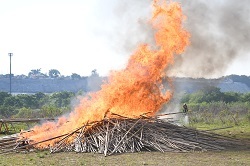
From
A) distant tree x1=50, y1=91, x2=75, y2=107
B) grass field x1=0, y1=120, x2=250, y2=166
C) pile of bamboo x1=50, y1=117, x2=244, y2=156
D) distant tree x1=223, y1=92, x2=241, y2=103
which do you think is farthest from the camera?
distant tree x1=50, y1=91, x2=75, y2=107

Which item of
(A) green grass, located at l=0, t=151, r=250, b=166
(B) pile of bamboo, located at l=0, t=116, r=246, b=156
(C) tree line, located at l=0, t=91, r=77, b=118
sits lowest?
(A) green grass, located at l=0, t=151, r=250, b=166

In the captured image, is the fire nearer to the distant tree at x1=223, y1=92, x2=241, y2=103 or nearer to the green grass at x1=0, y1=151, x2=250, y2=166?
the green grass at x1=0, y1=151, x2=250, y2=166

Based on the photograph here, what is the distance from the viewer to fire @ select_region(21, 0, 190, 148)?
74.4 feet

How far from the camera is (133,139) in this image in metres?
20.3

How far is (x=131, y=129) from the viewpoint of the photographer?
68.5 ft

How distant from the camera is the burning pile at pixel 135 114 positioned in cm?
2016

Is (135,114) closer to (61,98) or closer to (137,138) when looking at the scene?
(137,138)

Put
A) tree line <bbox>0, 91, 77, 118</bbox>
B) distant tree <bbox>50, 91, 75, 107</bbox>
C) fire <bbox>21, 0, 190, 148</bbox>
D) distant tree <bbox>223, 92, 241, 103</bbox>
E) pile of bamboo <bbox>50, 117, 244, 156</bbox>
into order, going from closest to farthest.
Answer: pile of bamboo <bbox>50, 117, 244, 156</bbox> < fire <bbox>21, 0, 190, 148</bbox> < tree line <bbox>0, 91, 77, 118</bbox> < distant tree <bbox>223, 92, 241, 103</bbox> < distant tree <bbox>50, 91, 75, 107</bbox>

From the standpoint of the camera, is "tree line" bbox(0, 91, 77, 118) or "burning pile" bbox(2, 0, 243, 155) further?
"tree line" bbox(0, 91, 77, 118)

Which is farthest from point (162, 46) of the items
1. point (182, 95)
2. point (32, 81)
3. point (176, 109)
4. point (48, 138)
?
point (32, 81)

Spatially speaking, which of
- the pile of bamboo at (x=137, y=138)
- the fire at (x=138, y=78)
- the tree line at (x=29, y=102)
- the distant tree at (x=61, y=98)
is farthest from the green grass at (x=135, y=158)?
the distant tree at (x=61, y=98)

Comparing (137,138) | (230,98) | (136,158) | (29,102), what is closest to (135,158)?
(136,158)

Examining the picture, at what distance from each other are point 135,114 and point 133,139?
3701 millimetres

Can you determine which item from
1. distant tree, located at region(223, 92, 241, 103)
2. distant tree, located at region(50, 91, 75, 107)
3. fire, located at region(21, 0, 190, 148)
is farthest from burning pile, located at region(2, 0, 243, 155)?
distant tree, located at region(50, 91, 75, 107)
